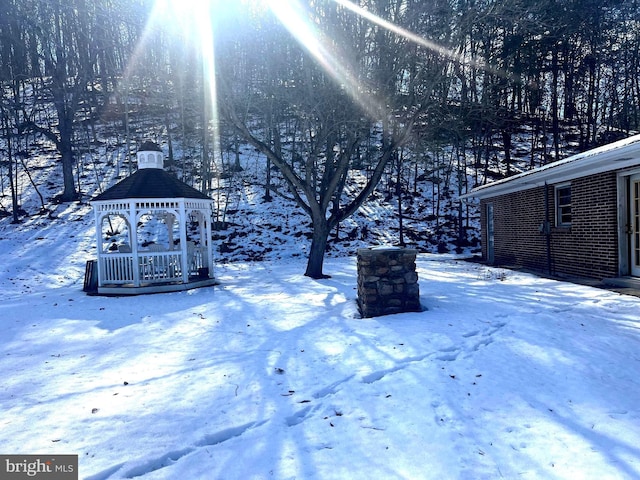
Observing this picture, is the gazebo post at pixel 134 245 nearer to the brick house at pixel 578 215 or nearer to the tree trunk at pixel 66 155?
the brick house at pixel 578 215

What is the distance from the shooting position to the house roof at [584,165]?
690cm

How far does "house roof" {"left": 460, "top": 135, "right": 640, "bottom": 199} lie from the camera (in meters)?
6.90

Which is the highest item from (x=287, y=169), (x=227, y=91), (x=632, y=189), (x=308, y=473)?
(x=227, y=91)

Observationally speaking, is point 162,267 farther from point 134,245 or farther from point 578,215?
point 578,215

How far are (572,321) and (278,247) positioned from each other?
1431cm

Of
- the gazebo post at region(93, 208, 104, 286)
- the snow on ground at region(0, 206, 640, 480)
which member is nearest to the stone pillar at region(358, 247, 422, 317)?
the snow on ground at region(0, 206, 640, 480)

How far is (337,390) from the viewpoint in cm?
365

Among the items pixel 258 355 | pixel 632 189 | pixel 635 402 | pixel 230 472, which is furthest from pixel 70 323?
pixel 632 189

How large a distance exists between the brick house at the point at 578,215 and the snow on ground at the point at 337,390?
5.65 feet

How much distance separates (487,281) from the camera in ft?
29.6

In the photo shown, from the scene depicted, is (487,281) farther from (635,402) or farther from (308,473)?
(308,473)

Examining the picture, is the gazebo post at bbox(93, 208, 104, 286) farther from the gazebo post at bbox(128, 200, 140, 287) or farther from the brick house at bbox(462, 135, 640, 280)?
the brick house at bbox(462, 135, 640, 280)

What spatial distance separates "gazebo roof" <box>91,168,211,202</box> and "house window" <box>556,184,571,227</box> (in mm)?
9265

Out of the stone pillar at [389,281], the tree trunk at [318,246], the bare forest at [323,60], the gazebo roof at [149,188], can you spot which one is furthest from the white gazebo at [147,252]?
the stone pillar at [389,281]
